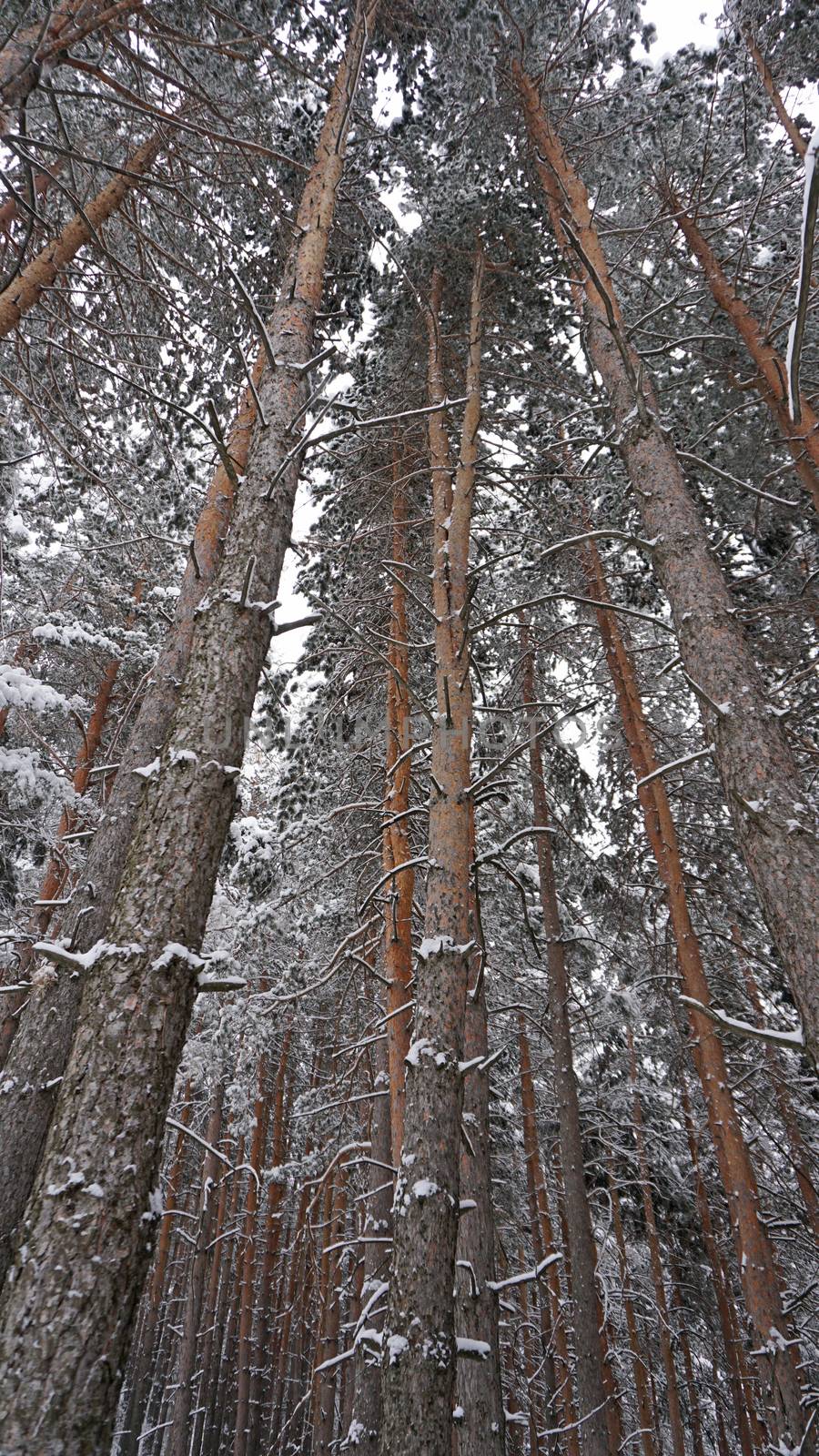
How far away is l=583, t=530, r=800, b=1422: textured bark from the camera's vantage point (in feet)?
20.9

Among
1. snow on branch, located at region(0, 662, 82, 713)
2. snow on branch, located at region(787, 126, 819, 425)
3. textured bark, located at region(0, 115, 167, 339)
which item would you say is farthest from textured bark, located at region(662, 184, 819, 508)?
snow on branch, located at region(0, 662, 82, 713)

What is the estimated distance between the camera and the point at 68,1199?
2201mm

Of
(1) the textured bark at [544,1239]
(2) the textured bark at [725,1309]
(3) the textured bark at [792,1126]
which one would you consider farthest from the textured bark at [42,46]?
(2) the textured bark at [725,1309]

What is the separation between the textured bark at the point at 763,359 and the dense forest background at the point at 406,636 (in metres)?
0.07

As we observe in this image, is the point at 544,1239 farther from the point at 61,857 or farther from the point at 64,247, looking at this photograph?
the point at 64,247

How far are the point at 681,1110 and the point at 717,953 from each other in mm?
5095

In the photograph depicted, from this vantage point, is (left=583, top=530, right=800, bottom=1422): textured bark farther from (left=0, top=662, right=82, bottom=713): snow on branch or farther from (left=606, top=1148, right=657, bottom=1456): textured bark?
(left=606, top=1148, right=657, bottom=1456): textured bark

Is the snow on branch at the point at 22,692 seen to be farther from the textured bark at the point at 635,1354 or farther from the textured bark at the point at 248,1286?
the textured bark at the point at 635,1354

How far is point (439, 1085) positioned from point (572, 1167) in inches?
253

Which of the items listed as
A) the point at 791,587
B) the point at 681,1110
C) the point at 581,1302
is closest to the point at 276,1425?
the point at 681,1110

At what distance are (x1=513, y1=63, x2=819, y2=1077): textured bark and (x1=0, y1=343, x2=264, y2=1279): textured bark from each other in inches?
116

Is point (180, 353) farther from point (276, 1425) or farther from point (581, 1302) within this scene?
point (276, 1425)

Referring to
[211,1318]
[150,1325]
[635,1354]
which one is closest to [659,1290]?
[635,1354]

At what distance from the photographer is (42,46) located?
3.97 m
